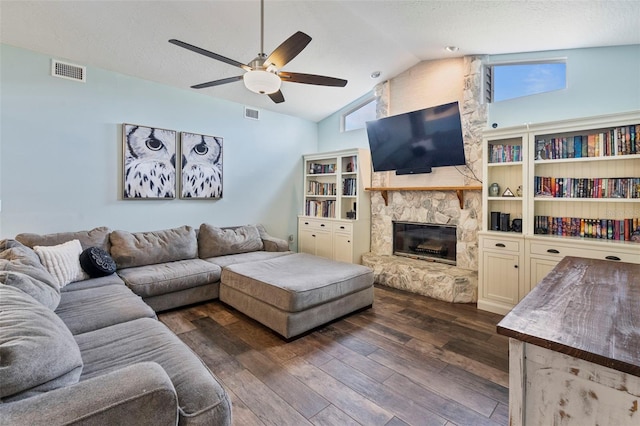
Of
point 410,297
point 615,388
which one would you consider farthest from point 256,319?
point 615,388

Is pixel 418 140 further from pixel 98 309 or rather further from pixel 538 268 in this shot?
pixel 98 309

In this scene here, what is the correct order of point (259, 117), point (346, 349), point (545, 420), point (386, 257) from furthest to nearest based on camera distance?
Result: 1. point (259, 117)
2. point (386, 257)
3. point (346, 349)
4. point (545, 420)

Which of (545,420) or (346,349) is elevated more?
(545,420)

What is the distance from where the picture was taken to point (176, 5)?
2.68 meters

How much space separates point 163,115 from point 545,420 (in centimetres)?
450

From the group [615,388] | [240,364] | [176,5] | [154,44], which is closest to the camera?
[615,388]

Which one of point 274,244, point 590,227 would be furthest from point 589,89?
point 274,244

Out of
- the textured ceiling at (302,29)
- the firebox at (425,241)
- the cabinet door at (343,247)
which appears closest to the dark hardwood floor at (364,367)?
the firebox at (425,241)

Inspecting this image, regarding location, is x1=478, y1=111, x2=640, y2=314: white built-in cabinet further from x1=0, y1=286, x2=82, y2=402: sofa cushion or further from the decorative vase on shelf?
x1=0, y1=286, x2=82, y2=402: sofa cushion

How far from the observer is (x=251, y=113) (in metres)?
4.81

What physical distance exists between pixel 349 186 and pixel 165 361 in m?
3.81

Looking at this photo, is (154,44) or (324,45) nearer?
(154,44)

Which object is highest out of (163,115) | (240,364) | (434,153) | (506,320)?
(163,115)

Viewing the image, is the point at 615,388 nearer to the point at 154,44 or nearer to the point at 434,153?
the point at 434,153
